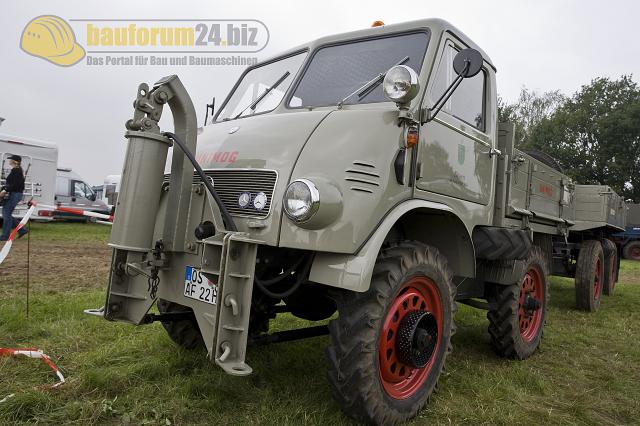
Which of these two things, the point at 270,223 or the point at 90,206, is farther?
the point at 90,206

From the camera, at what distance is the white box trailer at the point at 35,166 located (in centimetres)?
1395

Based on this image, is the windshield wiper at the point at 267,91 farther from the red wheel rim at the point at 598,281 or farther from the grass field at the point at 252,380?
the red wheel rim at the point at 598,281

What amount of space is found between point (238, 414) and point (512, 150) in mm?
3341

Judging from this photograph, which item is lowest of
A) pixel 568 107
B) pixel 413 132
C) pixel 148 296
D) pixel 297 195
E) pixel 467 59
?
pixel 148 296

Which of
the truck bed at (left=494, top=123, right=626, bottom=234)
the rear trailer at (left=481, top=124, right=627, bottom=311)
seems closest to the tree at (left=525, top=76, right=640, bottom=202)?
the rear trailer at (left=481, top=124, right=627, bottom=311)

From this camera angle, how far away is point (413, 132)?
2.86m

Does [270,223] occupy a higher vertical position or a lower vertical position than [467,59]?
lower

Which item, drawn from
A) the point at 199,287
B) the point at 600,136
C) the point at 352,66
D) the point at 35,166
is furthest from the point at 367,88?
the point at 600,136

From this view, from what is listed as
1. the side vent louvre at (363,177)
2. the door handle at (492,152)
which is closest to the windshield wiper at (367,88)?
the side vent louvre at (363,177)

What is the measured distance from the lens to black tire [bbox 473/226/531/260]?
12.1 ft

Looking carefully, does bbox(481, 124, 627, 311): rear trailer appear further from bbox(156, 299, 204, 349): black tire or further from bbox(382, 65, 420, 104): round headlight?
bbox(156, 299, 204, 349): black tire

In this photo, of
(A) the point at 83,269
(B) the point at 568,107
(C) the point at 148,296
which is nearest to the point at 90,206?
(A) the point at 83,269

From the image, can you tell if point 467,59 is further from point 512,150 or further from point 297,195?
point 512,150

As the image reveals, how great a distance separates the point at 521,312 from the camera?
4410 mm
